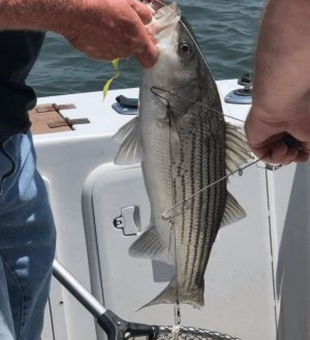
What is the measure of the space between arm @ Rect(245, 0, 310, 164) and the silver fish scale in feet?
0.76

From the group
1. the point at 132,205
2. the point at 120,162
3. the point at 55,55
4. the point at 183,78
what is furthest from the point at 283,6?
the point at 55,55

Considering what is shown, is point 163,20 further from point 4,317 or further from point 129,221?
point 129,221

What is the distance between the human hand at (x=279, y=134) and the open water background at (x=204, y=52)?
3.98 m

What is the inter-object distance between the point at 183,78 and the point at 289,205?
1230 millimetres

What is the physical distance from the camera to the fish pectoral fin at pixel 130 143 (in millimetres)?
1893

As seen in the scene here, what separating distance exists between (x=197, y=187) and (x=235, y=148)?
0.45 ft

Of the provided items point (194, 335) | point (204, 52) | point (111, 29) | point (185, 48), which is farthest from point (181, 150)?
point (204, 52)

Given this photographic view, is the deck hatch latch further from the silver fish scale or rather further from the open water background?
the open water background

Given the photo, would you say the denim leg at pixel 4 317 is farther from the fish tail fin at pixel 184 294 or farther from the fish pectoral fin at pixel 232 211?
the fish pectoral fin at pixel 232 211

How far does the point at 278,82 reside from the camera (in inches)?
54.1

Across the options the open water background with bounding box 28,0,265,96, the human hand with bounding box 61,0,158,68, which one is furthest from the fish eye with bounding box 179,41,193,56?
the open water background with bounding box 28,0,265,96

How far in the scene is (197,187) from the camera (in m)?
2.01

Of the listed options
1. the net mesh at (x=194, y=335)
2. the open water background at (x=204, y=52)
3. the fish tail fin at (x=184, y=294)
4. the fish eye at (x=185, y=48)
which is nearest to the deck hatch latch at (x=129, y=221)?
the net mesh at (x=194, y=335)

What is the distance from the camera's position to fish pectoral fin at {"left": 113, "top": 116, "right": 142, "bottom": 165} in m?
1.89
